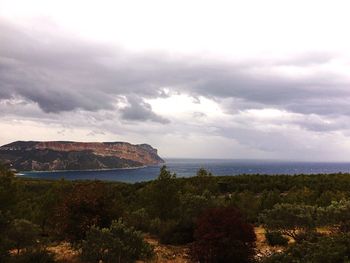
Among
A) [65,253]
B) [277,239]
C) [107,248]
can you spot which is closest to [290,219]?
[277,239]

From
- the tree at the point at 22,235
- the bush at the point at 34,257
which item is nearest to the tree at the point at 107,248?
the bush at the point at 34,257

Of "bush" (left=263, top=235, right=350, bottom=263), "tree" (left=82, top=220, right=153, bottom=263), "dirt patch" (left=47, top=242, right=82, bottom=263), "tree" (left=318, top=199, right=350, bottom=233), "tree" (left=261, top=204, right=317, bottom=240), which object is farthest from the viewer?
"tree" (left=318, top=199, right=350, bottom=233)

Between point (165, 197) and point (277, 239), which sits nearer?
point (277, 239)

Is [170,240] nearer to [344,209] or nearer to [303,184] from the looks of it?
[344,209]

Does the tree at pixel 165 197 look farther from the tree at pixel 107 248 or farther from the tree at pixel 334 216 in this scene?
the tree at pixel 107 248

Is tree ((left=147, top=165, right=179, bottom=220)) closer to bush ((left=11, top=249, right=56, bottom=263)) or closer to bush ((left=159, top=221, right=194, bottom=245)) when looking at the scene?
bush ((left=159, top=221, right=194, bottom=245))

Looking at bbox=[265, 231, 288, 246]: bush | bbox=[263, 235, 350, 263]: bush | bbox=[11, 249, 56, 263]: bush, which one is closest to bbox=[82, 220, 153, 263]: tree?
bbox=[11, 249, 56, 263]: bush

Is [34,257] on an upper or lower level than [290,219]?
lower

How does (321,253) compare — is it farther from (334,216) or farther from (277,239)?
(277,239)

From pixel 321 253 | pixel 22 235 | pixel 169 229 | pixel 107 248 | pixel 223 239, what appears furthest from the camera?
pixel 169 229

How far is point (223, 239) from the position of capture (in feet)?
50.6

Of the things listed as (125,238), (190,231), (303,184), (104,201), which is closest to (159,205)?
(190,231)

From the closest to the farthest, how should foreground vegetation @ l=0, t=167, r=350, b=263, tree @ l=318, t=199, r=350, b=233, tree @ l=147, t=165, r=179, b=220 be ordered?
foreground vegetation @ l=0, t=167, r=350, b=263 → tree @ l=318, t=199, r=350, b=233 → tree @ l=147, t=165, r=179, b=220

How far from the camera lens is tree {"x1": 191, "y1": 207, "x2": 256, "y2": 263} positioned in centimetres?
1532
